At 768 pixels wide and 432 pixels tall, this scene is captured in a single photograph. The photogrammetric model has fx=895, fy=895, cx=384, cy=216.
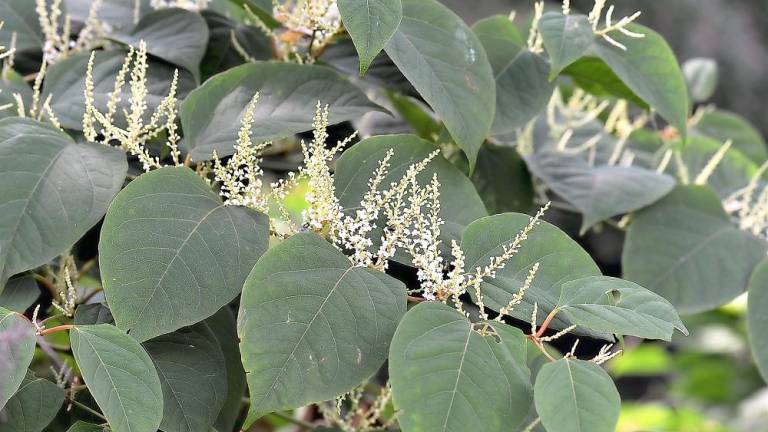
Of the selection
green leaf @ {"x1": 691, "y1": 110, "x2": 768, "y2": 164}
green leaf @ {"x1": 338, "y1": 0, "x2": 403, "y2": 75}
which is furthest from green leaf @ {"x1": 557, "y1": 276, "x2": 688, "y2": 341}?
green leaf @ {"x1": 691, "y1": 110, "x2": 768, "y2": 164}

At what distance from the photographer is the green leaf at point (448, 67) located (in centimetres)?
73

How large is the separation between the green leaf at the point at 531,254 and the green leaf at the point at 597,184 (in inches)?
11.1

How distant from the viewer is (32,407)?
61 cm

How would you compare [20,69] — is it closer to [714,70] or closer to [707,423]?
[714,70]

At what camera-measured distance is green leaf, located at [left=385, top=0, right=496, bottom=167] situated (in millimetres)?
726

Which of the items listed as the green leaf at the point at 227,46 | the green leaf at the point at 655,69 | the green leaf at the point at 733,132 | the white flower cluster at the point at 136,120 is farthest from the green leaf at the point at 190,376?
the green leaf at the point at 733,132

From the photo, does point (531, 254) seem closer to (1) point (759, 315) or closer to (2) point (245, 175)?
(2) point (245, 175)

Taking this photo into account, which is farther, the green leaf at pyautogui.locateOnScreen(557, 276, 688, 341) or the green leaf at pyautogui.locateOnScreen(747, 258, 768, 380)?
the green leaf at pyautogui.locateOnScreen(747, 258, 768, 380)

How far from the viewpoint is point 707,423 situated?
2.23 m

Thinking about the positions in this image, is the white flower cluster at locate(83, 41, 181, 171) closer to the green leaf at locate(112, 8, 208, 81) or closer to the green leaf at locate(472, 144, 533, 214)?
the green leaf at locate(112, 8, 208, 81)

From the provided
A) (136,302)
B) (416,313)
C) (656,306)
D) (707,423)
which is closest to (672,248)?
(656,306)

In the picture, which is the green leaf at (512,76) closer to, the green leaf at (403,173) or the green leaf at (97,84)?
the green leaf at (403,173)

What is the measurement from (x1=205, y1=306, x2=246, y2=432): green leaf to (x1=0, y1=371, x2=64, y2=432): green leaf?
12 cm

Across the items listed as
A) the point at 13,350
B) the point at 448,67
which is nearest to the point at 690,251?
the point at 448,67
